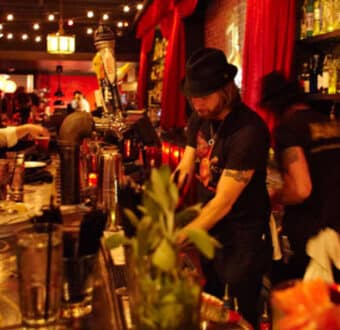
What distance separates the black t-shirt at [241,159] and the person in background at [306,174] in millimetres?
376

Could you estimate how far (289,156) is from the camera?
2.89m

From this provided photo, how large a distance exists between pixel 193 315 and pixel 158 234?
152 mm

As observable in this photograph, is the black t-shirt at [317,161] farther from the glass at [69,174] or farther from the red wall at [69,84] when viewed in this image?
the red wall at [69,84]

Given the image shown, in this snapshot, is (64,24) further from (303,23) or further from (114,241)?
(114,241)

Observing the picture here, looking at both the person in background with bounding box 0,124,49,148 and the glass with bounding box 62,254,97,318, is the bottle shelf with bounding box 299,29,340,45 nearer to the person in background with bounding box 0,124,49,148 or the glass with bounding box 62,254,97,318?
the person in background with bounding box 0,124,49,148

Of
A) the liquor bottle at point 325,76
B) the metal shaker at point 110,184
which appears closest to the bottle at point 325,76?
the liquor bottle at point 325,76

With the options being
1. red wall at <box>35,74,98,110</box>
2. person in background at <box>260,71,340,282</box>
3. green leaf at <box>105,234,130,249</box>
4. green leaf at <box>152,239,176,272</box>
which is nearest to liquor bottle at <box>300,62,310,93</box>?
person in background at <box>260,71,340,282</box>

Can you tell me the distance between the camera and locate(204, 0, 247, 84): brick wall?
6203 mm

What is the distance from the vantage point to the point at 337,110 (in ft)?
14.6

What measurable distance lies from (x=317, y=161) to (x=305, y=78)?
1841 mm

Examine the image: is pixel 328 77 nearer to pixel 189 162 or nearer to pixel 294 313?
pixel 189 162

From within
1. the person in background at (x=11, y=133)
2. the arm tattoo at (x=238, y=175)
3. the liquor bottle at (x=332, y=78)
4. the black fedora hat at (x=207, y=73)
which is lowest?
the arm tattoo at (x=238, y=175)

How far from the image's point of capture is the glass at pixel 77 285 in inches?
55.0

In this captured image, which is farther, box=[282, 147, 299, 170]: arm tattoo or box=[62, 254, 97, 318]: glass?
box=[282, 147, 299, 170]: arm tattoo
